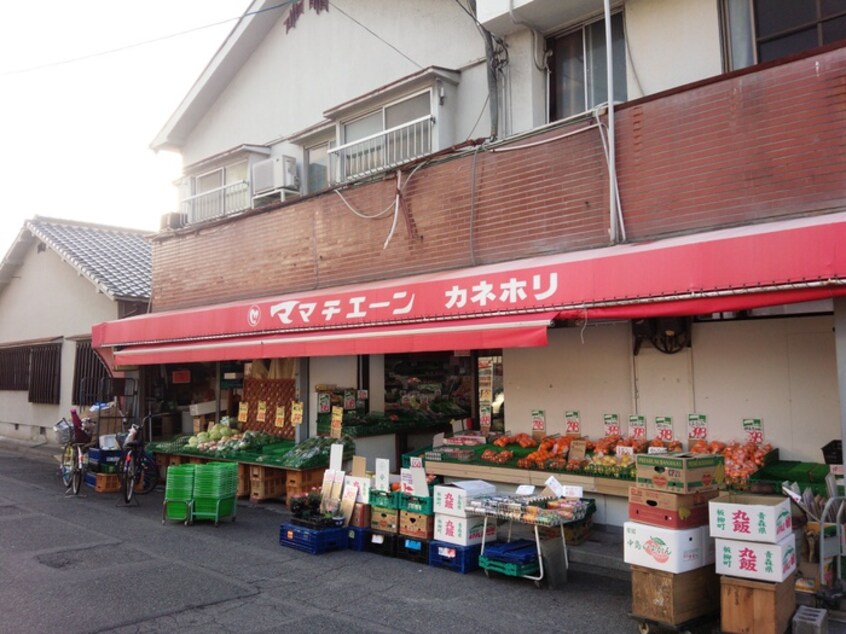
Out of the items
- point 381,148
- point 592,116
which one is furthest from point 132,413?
point 592,116

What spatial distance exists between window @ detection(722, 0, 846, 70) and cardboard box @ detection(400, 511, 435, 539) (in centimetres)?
692

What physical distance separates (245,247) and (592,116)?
8336 mm

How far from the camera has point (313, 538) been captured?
30.7 ft

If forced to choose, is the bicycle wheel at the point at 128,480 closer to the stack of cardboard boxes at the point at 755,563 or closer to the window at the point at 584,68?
the window at the point at 584,68

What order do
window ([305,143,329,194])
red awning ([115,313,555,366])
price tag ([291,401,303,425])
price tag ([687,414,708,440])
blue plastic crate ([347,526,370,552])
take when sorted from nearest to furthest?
1. red awning ([115,313,555,366])
2. price tag ([687,414,708,440])
3. blue plastic crate ([347,526,370,552])
4. price tag ([291,401,303,425])
5. window ([305,143,329,194])

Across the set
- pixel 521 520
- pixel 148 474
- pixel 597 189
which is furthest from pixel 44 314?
pixel 521 520

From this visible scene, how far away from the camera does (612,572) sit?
8188 mm

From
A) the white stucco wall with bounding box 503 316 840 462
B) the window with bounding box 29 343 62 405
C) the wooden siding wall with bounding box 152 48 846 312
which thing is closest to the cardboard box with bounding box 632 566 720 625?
the white stucco wall with bounding box 503 316 840 462

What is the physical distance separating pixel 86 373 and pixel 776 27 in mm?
19133

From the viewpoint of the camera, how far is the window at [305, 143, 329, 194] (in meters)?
14.8

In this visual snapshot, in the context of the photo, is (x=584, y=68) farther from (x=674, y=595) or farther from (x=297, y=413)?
(x=297, y=413)

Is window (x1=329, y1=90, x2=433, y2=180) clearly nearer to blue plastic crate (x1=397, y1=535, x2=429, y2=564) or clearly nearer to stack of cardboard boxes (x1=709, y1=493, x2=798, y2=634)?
blue plastic crate (x1=397, y1=535, x2=429, y2=564)

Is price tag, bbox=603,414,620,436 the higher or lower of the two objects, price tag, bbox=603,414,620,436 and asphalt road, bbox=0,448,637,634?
the higher

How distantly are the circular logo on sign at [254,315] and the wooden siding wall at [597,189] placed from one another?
1.13 meters
